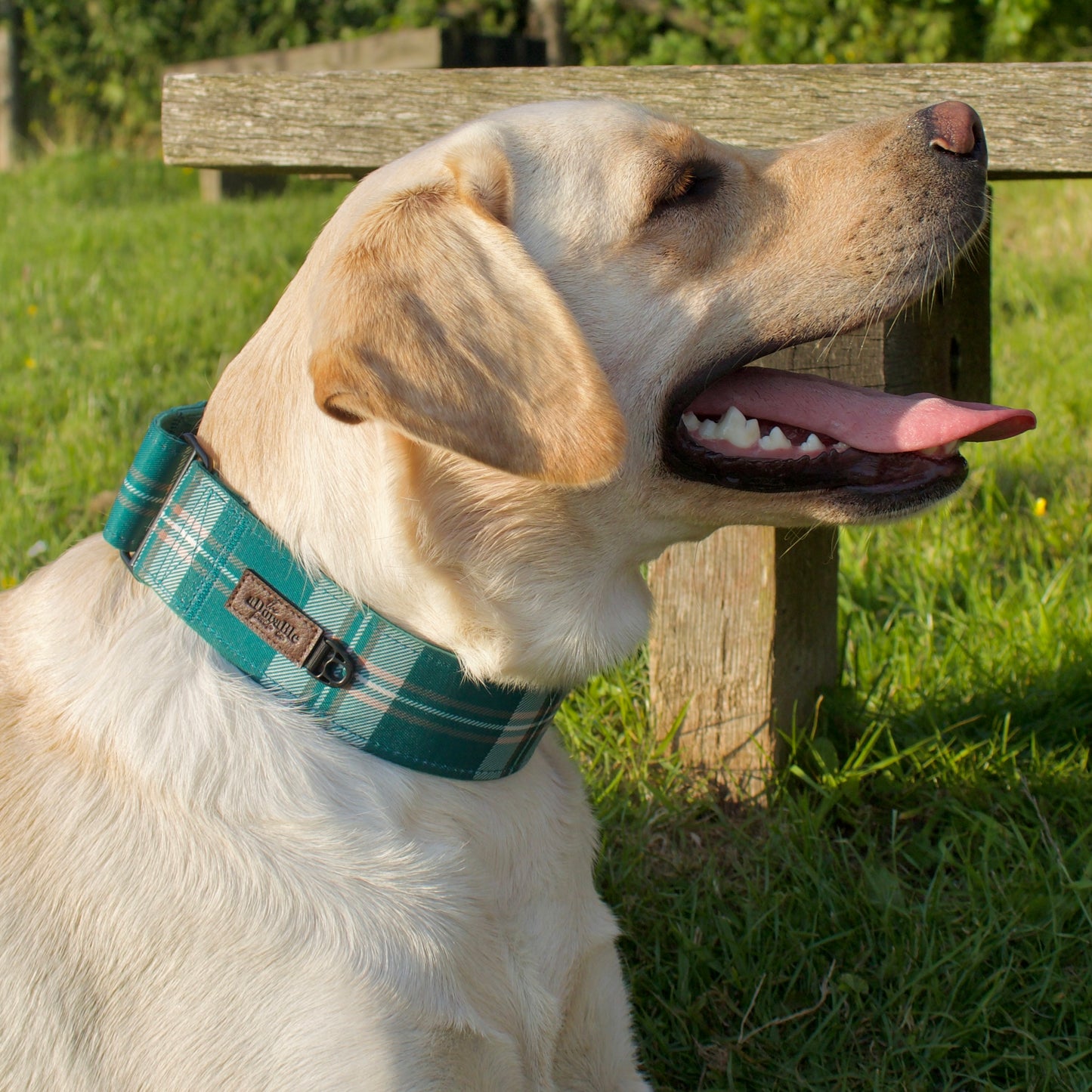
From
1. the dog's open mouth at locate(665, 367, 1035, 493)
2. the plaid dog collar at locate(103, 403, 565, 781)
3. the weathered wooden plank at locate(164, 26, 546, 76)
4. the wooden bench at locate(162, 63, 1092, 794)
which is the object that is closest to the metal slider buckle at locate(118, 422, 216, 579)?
the plaid dog collar at locate(103, 403, 565, 781)

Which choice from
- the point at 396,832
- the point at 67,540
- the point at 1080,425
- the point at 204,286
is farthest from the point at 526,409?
the point at 204,286

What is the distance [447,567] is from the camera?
1753mm

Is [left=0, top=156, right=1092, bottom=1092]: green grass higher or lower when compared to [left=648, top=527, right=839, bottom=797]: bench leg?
lower

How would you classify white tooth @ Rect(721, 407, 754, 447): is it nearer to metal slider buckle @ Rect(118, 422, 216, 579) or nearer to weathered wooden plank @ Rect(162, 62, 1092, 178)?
weathered wooden plank @ Rect(162, 62, 1092, 178)

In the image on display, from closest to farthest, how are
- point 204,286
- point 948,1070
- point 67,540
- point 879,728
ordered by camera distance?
point 948,1070
point 879,728
point 67,540
point 204,286

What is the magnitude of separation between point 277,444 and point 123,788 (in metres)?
0.54

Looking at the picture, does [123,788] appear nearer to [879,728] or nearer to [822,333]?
[822,333]

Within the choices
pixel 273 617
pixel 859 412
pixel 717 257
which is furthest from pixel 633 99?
pixel 273 617

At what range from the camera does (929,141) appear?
6.68 ft

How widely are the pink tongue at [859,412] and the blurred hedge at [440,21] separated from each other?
772 cm

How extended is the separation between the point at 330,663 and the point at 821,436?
3.10ft

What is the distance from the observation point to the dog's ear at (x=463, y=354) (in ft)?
5.01

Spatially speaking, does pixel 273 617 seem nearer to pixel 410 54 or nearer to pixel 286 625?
pixel 286 625

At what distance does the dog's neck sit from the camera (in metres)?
1.71
